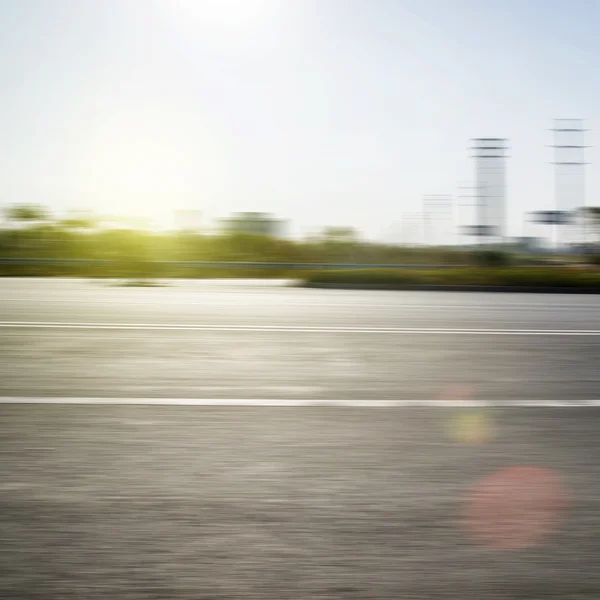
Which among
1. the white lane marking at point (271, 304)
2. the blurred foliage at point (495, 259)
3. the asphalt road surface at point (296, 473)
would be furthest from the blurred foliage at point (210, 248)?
the asphalt road surface at point (296, 473)

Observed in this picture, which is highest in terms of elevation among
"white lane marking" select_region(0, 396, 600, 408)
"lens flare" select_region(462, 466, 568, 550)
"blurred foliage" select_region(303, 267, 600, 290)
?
"blurred foliage" select_region(303, 267, 600, 290)

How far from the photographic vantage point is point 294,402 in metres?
5.35

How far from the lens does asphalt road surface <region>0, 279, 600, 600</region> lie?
257 cm

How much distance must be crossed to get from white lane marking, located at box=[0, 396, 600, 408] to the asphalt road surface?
27mm

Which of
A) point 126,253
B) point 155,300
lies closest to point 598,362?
point 155,300

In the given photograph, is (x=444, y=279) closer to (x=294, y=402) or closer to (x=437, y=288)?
(x=437, y=288)

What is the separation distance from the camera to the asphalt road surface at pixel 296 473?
2572mm

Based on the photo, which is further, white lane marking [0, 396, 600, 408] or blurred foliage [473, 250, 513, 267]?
blurred foliage [473, 250, 513, 267]

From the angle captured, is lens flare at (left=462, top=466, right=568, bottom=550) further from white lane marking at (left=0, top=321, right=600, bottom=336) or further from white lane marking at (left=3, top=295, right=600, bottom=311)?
white lane marking at (left=3, top=295, right=600, bottom=311)

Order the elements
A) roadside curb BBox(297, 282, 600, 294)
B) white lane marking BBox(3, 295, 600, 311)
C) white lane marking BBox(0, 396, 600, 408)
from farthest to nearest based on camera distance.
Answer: roadside curb BBox(297, 282, 600, 294)
white lane marking BBox(3, 295, 600, 311)
white lane marking BBox(0, 396, 600, 408)

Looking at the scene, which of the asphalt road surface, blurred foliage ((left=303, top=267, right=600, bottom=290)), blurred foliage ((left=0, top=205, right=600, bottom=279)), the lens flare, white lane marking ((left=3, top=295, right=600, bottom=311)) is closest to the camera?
the asphalt road surface

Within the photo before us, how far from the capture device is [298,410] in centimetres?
508

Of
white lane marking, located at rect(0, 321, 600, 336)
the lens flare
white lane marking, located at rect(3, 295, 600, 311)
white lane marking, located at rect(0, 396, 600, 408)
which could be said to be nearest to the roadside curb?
white lane marking, located at rect(3, 295, 600, 311)

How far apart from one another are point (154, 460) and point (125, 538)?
101 centimetres
